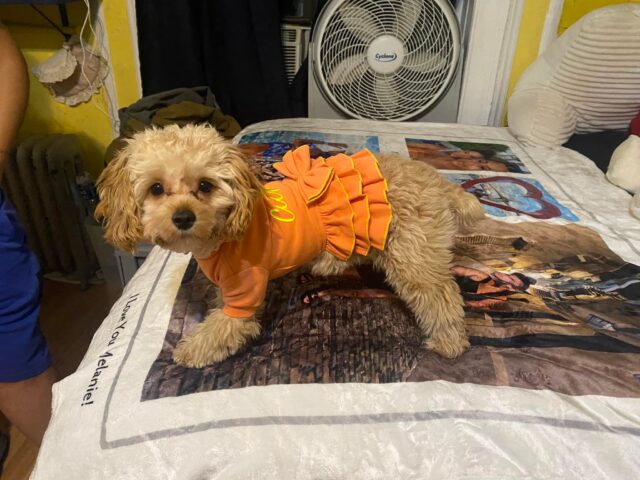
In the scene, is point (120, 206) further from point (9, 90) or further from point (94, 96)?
point (94, 96)

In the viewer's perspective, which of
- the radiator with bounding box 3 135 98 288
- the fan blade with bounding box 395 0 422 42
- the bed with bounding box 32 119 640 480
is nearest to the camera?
the bed with bounding box 32 119 640 480

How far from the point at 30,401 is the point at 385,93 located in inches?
60.0

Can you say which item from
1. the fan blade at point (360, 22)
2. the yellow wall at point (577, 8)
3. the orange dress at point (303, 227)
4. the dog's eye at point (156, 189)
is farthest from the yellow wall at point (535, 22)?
the dog's eye at point (156, 189)

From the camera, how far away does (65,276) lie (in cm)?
202

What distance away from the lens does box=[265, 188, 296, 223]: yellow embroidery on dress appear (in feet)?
3.04

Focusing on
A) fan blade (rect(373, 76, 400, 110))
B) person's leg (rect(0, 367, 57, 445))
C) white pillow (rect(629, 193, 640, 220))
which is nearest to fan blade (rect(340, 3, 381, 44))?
fan blade (rect(373, 76, 400, 110))

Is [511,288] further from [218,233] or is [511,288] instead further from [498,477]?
[218,233]

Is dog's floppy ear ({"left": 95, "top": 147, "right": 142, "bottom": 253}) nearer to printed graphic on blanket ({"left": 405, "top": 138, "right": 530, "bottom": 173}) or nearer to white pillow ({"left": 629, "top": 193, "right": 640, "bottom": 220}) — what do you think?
printed graphic on blanket ({"left": 405, "top": 138, "right": 530, "bottom": 173})

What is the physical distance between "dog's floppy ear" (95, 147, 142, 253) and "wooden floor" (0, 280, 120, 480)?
0.91 metres

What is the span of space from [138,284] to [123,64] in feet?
4.22

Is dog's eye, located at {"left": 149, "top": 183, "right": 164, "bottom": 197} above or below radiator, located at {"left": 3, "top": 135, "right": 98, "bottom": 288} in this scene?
above

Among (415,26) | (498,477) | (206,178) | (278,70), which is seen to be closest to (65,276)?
(278,70)

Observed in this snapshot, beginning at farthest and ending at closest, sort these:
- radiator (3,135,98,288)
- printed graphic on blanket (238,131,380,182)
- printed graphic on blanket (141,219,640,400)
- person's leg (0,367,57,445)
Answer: radiator (3,135,98,288)
printed graphic on blanket (238,131,380,182)
person's leg (0,367,57,445)
printed graphic on blanket (141,219,640,400)

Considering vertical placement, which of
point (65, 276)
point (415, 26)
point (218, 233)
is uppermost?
point (415, 26)
